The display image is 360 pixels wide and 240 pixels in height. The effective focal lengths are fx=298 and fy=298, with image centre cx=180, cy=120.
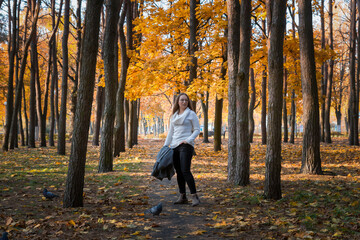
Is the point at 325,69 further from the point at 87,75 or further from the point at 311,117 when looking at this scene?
the point at 87,75

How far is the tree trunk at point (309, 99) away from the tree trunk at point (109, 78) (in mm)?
5800

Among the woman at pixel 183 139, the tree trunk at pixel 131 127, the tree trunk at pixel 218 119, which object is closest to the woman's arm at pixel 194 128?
the woman at pixel 183 139

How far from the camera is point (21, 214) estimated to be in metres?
4.75

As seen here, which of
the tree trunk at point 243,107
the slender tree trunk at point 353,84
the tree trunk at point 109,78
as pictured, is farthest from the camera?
the slender tree trunk at point 353,84

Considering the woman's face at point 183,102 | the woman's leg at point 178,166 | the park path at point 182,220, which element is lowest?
the park path at point 182,220

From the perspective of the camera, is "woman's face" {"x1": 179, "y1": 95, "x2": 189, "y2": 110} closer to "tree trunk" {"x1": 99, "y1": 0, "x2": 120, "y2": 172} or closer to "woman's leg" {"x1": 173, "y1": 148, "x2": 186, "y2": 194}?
"woman's leg" {"x1": 173, "y1": 148, "x2": 186, "y2": 194}

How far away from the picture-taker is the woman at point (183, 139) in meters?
5.73

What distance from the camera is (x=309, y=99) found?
9078 mm

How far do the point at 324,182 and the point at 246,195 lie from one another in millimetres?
2587

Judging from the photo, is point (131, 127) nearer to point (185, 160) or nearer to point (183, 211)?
point (185, 160)

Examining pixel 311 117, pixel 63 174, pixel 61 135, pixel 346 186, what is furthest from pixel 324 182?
pixel 61 135

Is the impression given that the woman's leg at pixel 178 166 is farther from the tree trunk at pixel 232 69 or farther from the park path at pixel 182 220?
the tree trunk at pixel 232 69

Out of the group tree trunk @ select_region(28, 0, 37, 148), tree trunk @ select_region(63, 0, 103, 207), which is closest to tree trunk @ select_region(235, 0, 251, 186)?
tree trunk @ select_region(63, 0, 103, 207)

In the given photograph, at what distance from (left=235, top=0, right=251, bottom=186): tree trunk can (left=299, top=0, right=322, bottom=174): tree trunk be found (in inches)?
100
